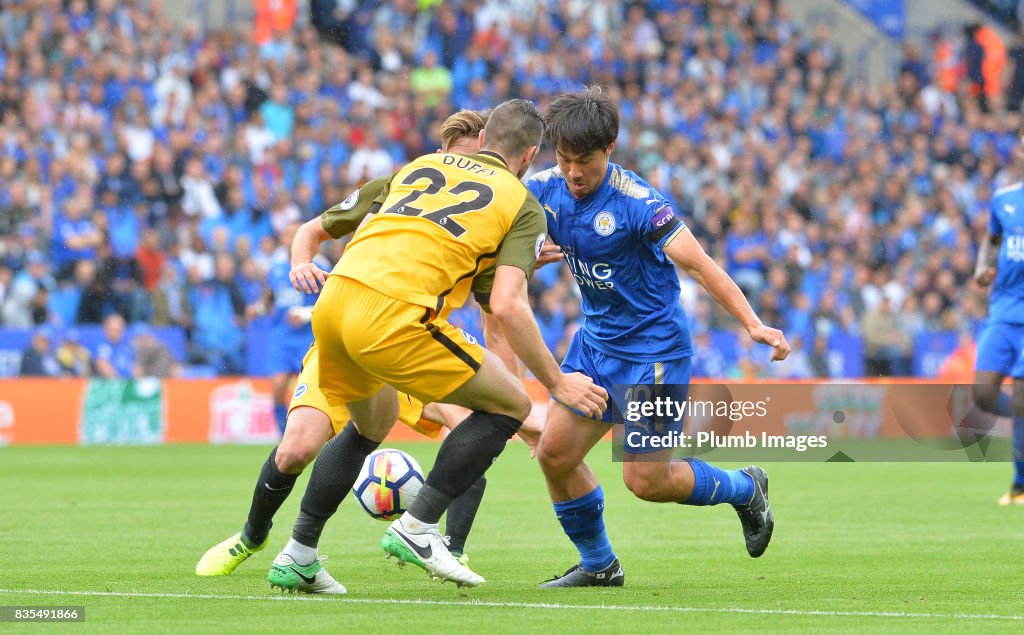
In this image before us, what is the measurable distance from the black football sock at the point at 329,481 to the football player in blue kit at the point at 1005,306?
6796 millimetres

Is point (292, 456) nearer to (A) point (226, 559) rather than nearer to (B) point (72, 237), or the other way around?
(A) point (226, 559)

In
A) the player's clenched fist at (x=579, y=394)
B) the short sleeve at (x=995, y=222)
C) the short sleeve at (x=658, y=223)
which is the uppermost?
the short sleeve at (x=995, y=222)

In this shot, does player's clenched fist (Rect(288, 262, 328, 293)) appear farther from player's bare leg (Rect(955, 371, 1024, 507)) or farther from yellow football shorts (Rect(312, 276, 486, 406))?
player's bare leg (Rect(955, 371, 1024, 507))

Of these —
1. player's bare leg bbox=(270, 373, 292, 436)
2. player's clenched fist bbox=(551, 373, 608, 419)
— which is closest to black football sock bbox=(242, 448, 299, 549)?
player's clenched fist bbox=(551, 373, 608, 419)

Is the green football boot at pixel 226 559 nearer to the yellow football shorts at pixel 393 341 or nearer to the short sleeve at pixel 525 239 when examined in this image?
the yellow football shorts at pixel 393 341

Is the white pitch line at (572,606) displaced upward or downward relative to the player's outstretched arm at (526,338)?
downward

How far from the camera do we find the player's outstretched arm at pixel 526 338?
6.28m

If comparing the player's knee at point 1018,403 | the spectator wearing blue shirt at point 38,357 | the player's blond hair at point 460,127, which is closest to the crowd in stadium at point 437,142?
the spectator wearing blue shirt at point 38,357

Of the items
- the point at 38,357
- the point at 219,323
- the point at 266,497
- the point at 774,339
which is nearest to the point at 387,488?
the point at 266,497

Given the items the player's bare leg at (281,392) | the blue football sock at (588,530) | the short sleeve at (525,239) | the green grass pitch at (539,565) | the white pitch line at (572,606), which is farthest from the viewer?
the player's bare leg at (281,392)

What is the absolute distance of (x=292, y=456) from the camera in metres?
7.13

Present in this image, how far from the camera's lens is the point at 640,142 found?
25.2m

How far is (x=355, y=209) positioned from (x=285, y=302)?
8.62 meters

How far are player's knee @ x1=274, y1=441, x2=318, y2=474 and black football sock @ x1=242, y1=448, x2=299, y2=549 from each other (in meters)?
0.03
